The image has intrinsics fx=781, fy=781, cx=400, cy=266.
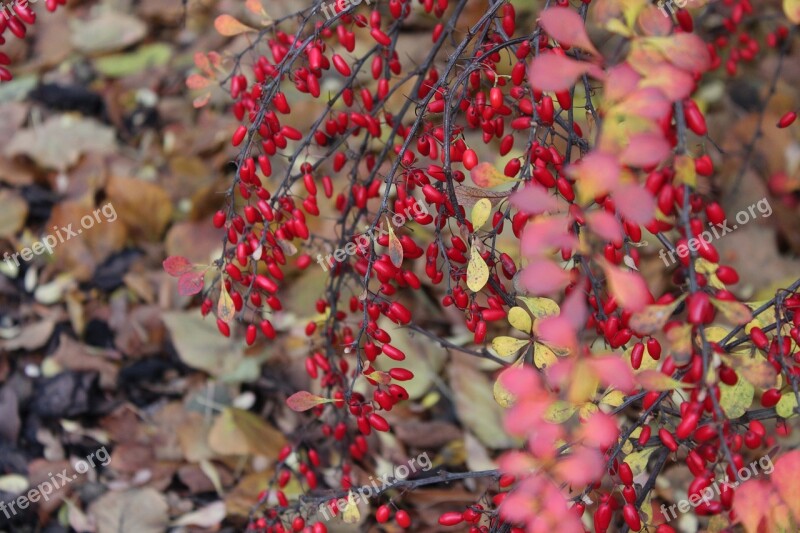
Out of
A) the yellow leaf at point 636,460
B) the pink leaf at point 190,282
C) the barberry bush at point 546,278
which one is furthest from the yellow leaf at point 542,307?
the pink leaf at point 190,282

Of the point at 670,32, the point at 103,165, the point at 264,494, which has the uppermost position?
the point at 670,32

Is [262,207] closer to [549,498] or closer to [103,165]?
[549,498]

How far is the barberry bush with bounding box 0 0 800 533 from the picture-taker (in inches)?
27.4

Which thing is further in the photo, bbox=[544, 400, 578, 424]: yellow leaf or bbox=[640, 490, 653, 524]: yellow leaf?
bbox=[640, 490, 653, 524]: yellow leaf

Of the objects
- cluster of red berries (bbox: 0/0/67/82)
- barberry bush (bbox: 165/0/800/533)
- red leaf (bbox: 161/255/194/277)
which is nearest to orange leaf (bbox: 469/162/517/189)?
barberry bush (bbox: 165/0/800/533)

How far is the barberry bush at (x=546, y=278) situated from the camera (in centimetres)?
70

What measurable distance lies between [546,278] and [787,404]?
60cm

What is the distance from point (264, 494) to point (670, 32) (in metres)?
1.04

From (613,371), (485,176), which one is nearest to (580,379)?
(613,371)

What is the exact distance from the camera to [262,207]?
1136 mm

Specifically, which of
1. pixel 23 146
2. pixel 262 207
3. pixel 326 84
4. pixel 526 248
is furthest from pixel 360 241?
pixel 23 146

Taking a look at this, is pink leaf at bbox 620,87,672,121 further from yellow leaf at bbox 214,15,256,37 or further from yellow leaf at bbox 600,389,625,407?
yellow leaf at bbox 214,15,256,37

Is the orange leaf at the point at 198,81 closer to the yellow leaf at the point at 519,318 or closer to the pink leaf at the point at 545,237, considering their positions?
the yellow leaf at the point at 519,318

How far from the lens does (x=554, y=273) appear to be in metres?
0.67
